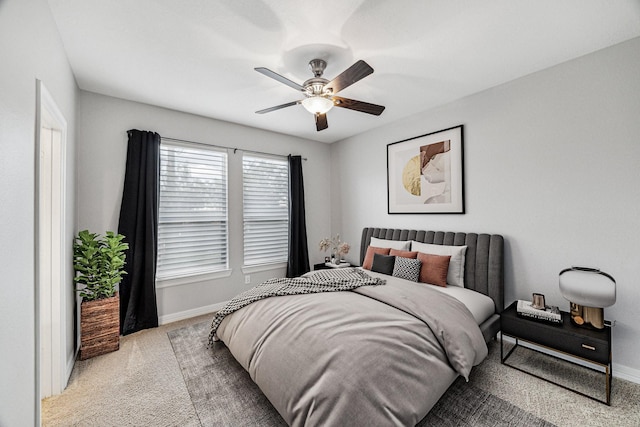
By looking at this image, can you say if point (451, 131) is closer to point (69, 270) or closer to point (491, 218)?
point (491, 218)

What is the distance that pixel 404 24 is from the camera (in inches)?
74.9

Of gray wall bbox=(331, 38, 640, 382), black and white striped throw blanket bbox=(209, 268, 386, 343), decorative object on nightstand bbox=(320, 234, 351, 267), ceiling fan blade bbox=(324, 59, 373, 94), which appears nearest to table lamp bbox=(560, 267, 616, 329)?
gray wall bbox=(331, 38, 640, 382)

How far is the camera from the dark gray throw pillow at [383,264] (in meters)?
3.22

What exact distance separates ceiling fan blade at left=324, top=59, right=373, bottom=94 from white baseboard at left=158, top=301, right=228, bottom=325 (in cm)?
322

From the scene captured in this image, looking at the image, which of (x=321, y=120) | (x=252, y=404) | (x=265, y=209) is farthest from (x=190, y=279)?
(x=321, y=120)

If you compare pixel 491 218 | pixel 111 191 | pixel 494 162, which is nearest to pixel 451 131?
pixel 494 162

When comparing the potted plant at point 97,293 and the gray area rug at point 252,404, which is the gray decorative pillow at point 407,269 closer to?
the gray area rug at point 252,404

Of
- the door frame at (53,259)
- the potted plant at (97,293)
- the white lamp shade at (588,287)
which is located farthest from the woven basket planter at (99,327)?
the white lamp shade at (588,287)

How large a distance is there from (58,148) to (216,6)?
5.54 ft

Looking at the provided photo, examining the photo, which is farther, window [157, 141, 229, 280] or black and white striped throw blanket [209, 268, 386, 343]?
window [157, 141, 229, 280]

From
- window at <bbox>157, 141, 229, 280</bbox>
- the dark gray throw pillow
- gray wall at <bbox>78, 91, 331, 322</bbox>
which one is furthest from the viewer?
window at <bbox>157, 141, 229, 280</bbox>

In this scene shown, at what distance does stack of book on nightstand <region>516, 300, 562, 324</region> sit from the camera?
85.2 inches

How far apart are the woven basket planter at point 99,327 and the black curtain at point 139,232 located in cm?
38

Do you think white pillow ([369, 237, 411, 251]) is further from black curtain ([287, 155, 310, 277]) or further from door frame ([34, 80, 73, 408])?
door frame ([34, 80, 73, 408])
